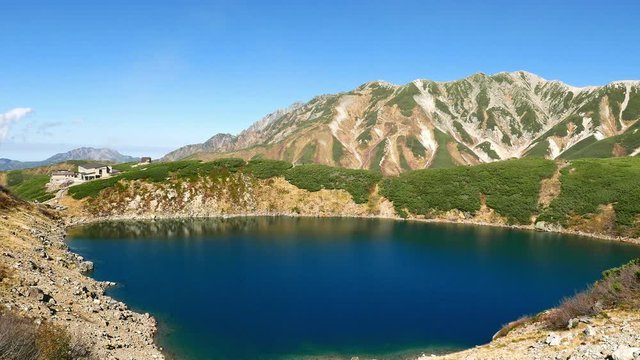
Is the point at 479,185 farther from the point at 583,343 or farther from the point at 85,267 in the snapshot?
the point at 583,343

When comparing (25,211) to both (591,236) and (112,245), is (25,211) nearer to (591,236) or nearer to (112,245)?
(112,245)

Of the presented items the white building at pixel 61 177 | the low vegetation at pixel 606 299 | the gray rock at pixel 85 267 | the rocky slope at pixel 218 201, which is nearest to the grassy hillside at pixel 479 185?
the rocky slope at pixel 218 201

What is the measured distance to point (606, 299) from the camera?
3316 cm

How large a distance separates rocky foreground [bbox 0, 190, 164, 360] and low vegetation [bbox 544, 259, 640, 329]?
33.3m

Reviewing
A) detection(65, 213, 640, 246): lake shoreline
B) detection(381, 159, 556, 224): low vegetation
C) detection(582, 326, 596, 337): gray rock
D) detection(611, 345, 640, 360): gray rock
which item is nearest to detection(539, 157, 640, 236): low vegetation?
detection(65, 213, 640, 246): lake shoreline

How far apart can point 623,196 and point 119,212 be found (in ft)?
453

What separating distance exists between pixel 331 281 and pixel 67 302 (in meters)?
35.0

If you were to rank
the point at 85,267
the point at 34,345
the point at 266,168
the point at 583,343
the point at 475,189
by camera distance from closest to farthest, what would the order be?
the point at 34,345, the point at 583,343, the point at 85,267, the point at 475,189, the point at 266,168

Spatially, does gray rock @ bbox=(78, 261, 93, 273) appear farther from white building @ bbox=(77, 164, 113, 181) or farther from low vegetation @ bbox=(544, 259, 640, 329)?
white building @ bbox=(77, 164, 113, 181)

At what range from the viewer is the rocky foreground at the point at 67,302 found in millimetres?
36031

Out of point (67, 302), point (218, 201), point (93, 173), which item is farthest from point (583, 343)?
point (93, 173)

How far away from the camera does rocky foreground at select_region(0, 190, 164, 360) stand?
36031mm

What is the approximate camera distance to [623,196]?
113 meters

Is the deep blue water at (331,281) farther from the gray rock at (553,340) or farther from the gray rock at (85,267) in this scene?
the gray rock at (553,340)
